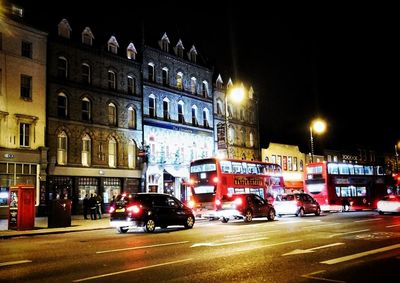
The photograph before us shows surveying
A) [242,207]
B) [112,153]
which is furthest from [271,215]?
[112,153]

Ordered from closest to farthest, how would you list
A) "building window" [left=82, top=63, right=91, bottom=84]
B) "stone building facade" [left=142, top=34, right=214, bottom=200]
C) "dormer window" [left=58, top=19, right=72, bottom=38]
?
"dormer window" [left=58, top=19, right=72, bottom=38], "building window" [left=82, top=63, right=91, bottom=84], "stone building facade" [left=142, top=34, right=214, bottom=200]

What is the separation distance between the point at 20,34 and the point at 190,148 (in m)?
19.3

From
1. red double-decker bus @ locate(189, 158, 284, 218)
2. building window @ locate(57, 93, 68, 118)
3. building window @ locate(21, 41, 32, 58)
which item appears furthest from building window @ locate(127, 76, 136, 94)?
red double-decker bus @ locate(189, 158, 284, 218)

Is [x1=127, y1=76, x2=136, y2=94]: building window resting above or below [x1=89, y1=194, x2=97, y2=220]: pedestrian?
above

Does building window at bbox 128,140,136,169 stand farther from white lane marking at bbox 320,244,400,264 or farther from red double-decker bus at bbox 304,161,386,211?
white lane marking at bbox 320,244,400,264

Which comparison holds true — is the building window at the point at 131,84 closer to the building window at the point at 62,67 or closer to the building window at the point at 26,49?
the building window at the point at 62,67

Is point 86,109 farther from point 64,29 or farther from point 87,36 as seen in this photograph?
point 64,29

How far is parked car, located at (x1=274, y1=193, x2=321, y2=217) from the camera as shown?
30047mm

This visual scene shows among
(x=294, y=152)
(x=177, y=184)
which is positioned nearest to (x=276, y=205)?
(x=177, y=184)

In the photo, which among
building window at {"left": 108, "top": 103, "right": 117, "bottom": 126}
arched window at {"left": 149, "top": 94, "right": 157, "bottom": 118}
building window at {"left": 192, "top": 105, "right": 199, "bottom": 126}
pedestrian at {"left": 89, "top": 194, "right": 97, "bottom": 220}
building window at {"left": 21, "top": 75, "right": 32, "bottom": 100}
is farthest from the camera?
building window at {"left": 192, "top": 105, "right": 199, "bottom": 126}

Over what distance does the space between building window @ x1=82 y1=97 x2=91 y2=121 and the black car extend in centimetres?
1755

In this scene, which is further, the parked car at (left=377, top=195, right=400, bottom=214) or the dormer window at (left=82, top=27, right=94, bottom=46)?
the dormer window at (left=82, top=27, right=94, bottom=46)

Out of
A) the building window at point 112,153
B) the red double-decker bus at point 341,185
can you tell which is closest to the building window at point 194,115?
the building window at point 112,153

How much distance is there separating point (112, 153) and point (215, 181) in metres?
13.5
